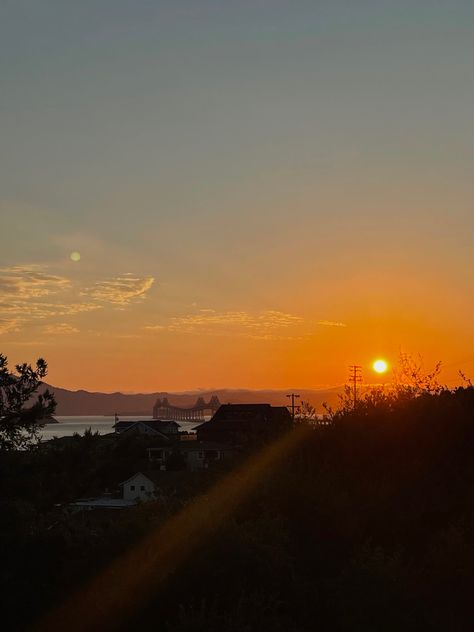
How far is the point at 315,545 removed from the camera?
14.0 metres

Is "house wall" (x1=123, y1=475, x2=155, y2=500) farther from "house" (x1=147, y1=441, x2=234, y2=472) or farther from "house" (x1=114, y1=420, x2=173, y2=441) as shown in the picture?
"house" (x1=114, y1=420, x2=173, y2=441)

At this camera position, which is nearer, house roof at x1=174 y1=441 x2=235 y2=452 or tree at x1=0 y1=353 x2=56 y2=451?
tree at x1=0 y1=353 x2=56 y2=451

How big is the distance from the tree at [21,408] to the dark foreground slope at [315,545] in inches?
325

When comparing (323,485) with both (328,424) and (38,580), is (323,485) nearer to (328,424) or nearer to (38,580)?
(328,424)

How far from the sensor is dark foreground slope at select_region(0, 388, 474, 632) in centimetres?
1037

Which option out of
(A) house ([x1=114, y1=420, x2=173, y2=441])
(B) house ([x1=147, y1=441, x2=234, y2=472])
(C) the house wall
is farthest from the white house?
(A) house ([x1=114, y1=420, x2=173, y2=441])

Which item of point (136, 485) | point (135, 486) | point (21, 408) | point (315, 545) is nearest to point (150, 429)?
point (135, 486)

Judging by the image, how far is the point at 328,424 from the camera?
19.3 m

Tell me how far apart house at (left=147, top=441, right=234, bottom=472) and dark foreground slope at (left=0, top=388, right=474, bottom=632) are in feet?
177

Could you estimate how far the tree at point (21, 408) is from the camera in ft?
92.7

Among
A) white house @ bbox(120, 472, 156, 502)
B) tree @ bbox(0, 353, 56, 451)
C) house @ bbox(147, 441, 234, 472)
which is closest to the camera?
tree @ bbox(0, 353, 56, 451)

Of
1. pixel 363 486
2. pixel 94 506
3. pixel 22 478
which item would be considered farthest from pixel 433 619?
pixel 94 506

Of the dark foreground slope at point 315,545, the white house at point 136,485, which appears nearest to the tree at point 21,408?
the dark foreground slope at point 315,545

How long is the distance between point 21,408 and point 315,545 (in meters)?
17.7
